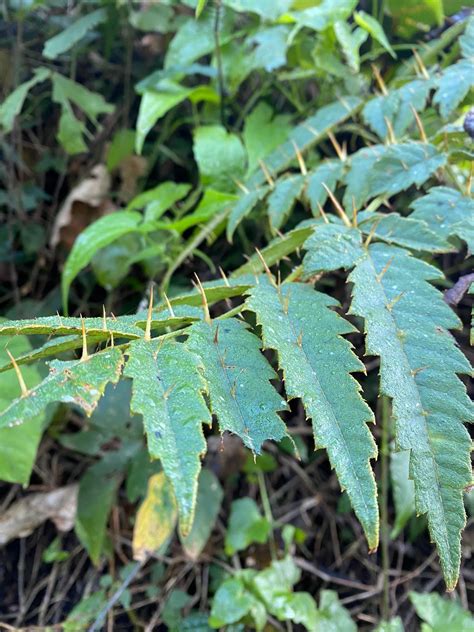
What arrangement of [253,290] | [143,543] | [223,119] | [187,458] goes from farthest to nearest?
1. [223,119]
2. [143,543]
3. [253,290]
4. [187,458]

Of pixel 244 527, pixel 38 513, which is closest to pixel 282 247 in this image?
pixel 244 527

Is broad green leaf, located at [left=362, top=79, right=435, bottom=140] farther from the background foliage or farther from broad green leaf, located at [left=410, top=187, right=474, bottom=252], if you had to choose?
broad green leaf, located at [left=410, top=187, right=474, bottom=252]

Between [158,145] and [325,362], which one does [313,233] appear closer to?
[325,362]

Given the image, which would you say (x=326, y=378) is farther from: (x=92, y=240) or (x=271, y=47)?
(x=271, y=47)

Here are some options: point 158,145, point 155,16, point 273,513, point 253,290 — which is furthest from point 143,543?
point 155,16

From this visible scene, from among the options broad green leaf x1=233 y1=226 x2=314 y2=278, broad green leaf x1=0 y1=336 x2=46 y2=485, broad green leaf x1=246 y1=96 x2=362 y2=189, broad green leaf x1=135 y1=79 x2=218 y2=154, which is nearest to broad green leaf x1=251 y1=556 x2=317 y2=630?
broad green leaf x1=0 y1=336 x2=46 y2=485

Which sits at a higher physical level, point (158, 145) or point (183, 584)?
point (158, 145)

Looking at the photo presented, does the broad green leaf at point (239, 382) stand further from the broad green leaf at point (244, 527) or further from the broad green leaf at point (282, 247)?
the broad green leaf at point (244, 527)
